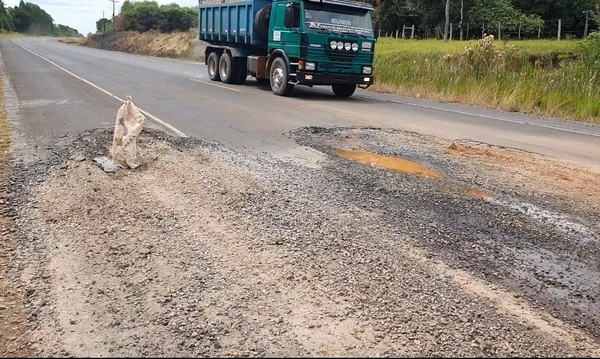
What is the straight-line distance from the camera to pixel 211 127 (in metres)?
9.31

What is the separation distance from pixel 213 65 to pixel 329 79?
6779mm

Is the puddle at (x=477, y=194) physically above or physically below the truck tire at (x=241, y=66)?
below

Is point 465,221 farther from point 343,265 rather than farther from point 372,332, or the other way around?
point 372,332

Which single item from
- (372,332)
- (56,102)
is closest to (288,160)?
(372,332)

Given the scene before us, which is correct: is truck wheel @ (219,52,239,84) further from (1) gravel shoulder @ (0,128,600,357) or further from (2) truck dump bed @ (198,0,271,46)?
(1) gravel shoulder @ (0,128,600,357)

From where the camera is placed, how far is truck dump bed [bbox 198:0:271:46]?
53.3 feet

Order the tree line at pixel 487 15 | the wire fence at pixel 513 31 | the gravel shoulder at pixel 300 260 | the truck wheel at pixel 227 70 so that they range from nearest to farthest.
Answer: the gravel shoulder at pixel 300 260
the truck wheel at pixel 227 70
the wire fence at pixel 513 31
the tree line at pixel 487 15

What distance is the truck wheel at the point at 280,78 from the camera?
48.9ft

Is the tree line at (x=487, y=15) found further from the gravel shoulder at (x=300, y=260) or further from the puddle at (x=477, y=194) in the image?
the gravel shoulder at (x=300, y=260)

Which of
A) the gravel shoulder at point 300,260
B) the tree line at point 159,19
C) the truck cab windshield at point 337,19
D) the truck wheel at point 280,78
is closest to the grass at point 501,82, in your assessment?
the truck cab windshield at point 337,19

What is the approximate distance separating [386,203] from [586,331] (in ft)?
7.90

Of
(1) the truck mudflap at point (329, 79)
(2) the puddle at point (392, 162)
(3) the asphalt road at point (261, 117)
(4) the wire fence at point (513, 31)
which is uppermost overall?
(4) the wire fence at point (513, 31)

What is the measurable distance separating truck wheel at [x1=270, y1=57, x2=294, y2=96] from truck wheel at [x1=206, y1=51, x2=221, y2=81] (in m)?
4.48

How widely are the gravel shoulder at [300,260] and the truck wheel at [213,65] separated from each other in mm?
13425
